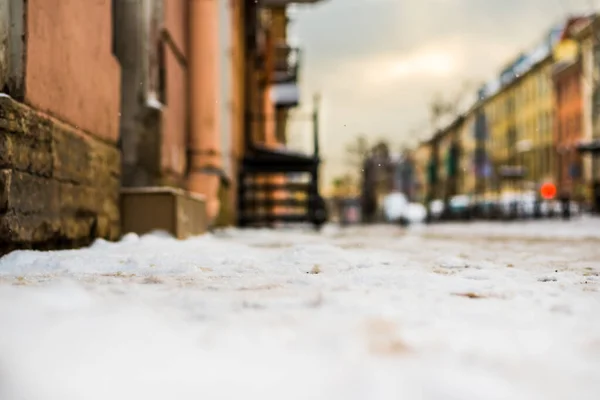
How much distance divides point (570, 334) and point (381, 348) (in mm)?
518

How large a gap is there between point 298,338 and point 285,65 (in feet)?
69.0

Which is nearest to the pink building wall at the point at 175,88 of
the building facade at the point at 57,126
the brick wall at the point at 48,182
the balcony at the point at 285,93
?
the building facade at the point at 57,126

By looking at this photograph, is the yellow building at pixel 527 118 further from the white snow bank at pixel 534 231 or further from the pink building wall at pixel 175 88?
the pink building wall at pixel 175 88

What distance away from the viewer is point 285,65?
22.2 m

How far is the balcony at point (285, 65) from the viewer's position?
19.3 m

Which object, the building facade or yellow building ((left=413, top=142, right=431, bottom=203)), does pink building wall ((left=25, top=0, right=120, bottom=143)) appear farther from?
yellow building ((left=413, top=142, right=431, bottom=203))

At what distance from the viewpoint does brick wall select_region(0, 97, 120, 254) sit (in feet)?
11.1

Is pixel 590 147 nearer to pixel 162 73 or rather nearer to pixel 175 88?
pixel 175 88

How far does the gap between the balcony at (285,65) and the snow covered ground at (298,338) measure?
15773 millimetres

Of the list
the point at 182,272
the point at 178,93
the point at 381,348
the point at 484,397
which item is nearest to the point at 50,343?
the point at 381,348

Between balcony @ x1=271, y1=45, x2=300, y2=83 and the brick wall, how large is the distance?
1347 centimetres

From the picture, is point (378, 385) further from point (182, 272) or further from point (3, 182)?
point (3, 182)

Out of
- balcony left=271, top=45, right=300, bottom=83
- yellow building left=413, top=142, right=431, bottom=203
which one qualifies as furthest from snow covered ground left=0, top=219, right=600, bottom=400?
yellow building left=413, top=142, right=431, bottom=203

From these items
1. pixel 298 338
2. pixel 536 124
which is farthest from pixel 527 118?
pixel 298 338
